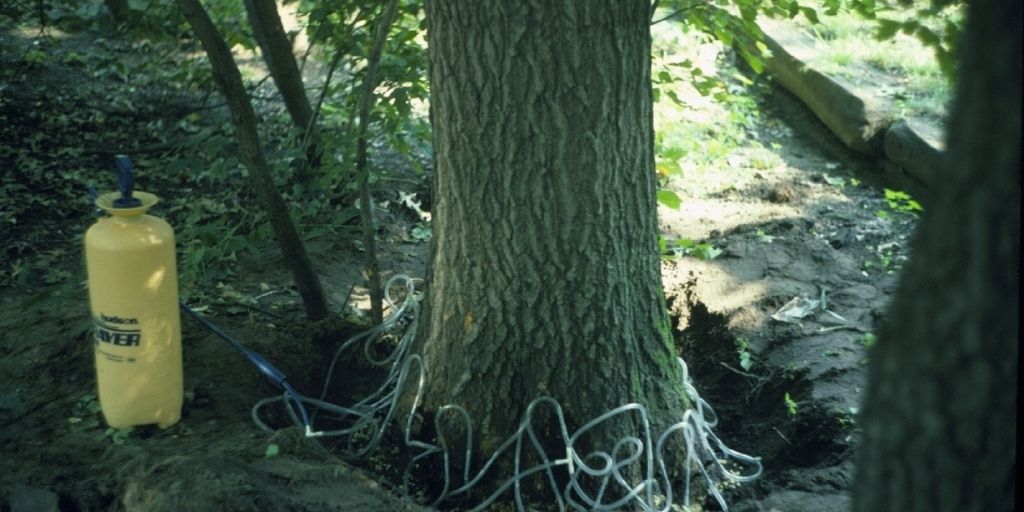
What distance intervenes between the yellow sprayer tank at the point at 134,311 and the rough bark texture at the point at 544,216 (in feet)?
3.09

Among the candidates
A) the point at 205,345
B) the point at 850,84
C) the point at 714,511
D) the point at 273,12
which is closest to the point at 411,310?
the point at 205,345

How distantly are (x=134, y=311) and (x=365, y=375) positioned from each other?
1.18m

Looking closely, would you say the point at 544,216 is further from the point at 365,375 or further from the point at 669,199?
the point at 365,375

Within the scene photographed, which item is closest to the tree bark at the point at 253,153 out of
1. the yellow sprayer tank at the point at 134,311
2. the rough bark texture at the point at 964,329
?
the yellow sprayer tank at the point at 134,311

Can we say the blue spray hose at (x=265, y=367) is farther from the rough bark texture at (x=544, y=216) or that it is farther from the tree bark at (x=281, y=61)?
the tree bark at (x=281, y=61)

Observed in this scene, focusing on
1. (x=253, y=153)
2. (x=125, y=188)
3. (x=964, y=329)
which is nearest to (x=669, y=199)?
(x=253, y=153)

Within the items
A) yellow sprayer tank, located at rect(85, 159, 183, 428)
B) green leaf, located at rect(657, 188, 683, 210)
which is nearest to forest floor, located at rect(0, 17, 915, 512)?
yellow sprayer tank, located at rect(85, 159, 183, 428)

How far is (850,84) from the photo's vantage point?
286 inches

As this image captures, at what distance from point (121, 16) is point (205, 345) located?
6.46 ft

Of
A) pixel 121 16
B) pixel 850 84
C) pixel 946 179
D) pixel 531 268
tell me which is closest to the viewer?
pixel 946 179

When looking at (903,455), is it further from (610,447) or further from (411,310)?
(411,310)

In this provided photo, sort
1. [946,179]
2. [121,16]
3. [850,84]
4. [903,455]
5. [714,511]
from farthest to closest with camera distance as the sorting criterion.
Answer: [850,84] < [121,16] < [714,511] < [903,455] < [946,179]

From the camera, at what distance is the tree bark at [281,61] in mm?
5516

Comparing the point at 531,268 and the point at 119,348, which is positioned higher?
the point at 531,268
